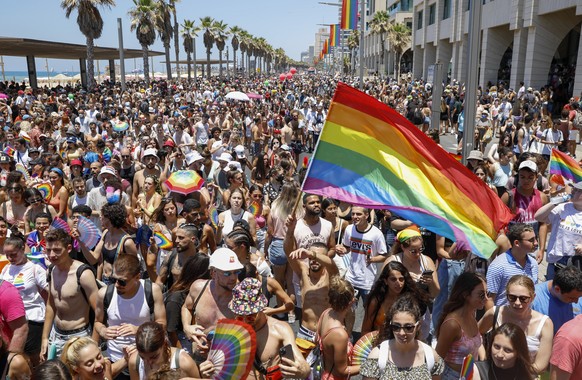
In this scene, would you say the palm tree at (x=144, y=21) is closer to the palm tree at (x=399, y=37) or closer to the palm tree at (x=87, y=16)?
the palm tree at (x=87, y=16)

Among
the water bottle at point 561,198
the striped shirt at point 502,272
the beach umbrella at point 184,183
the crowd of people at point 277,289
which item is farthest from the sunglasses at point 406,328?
the beach umbrella at point 184,183

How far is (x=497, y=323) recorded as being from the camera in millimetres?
3721

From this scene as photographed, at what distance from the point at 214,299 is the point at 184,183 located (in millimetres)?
3041

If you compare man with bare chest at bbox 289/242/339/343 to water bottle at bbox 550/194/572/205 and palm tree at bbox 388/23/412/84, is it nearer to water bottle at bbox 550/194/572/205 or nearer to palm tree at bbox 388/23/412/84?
water bottle at bbox 550/194/572/205

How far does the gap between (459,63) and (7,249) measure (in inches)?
1538

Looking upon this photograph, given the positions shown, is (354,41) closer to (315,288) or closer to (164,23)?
(164,23)


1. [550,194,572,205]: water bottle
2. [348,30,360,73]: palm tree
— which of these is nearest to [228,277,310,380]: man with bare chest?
[550,194,572,205]: water bottle

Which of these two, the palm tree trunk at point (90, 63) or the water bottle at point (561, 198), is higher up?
the palm tree trunk at point (90, 63)

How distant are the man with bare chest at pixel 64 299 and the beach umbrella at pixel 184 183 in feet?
8.09

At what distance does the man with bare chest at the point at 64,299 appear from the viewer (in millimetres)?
4129

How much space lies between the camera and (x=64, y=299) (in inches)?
163

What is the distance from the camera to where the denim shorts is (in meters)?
5.82

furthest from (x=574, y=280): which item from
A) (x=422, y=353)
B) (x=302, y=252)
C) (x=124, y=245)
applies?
(x=124, y=245)

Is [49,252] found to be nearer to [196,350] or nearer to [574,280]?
[196,350]
